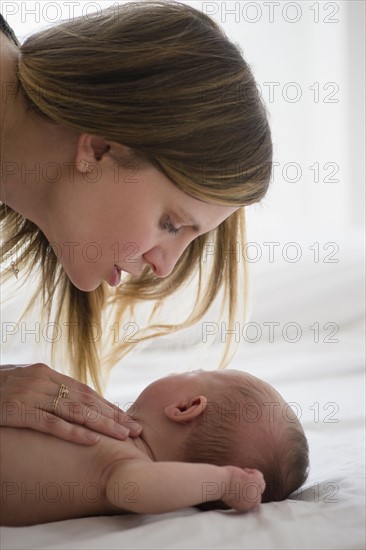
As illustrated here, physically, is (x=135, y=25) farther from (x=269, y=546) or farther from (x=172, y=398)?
(x=269, y=546)

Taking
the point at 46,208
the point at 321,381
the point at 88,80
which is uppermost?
the point at 88,80

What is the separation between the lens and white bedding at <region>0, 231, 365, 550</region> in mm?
1065

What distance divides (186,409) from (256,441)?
0.43 feet

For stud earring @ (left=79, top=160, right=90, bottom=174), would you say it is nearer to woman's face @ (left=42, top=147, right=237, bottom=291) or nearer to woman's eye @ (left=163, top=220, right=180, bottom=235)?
woman's face @ (left=42, top=147, right=237, bottom=291)

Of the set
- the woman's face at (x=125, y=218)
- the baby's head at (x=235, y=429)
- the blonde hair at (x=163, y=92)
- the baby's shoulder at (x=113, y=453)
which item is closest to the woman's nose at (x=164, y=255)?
the woman's face at (x=125, y=218)

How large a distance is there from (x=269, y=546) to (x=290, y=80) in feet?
9.37

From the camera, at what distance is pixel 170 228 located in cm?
143

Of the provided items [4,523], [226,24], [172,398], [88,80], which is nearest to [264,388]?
[172,398]

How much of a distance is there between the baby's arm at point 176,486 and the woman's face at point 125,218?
0.41m

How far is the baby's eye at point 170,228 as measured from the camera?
1.42 m

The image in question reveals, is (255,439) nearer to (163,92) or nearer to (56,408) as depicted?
(56,408)

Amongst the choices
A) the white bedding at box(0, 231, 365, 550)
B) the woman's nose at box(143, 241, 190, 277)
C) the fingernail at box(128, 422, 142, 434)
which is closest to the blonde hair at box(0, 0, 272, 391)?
the woman's nose at box(143, 241, 190, 277)

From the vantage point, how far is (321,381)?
2.03m

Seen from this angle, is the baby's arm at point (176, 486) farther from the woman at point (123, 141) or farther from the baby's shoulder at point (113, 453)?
the woman at point (123, 141)
